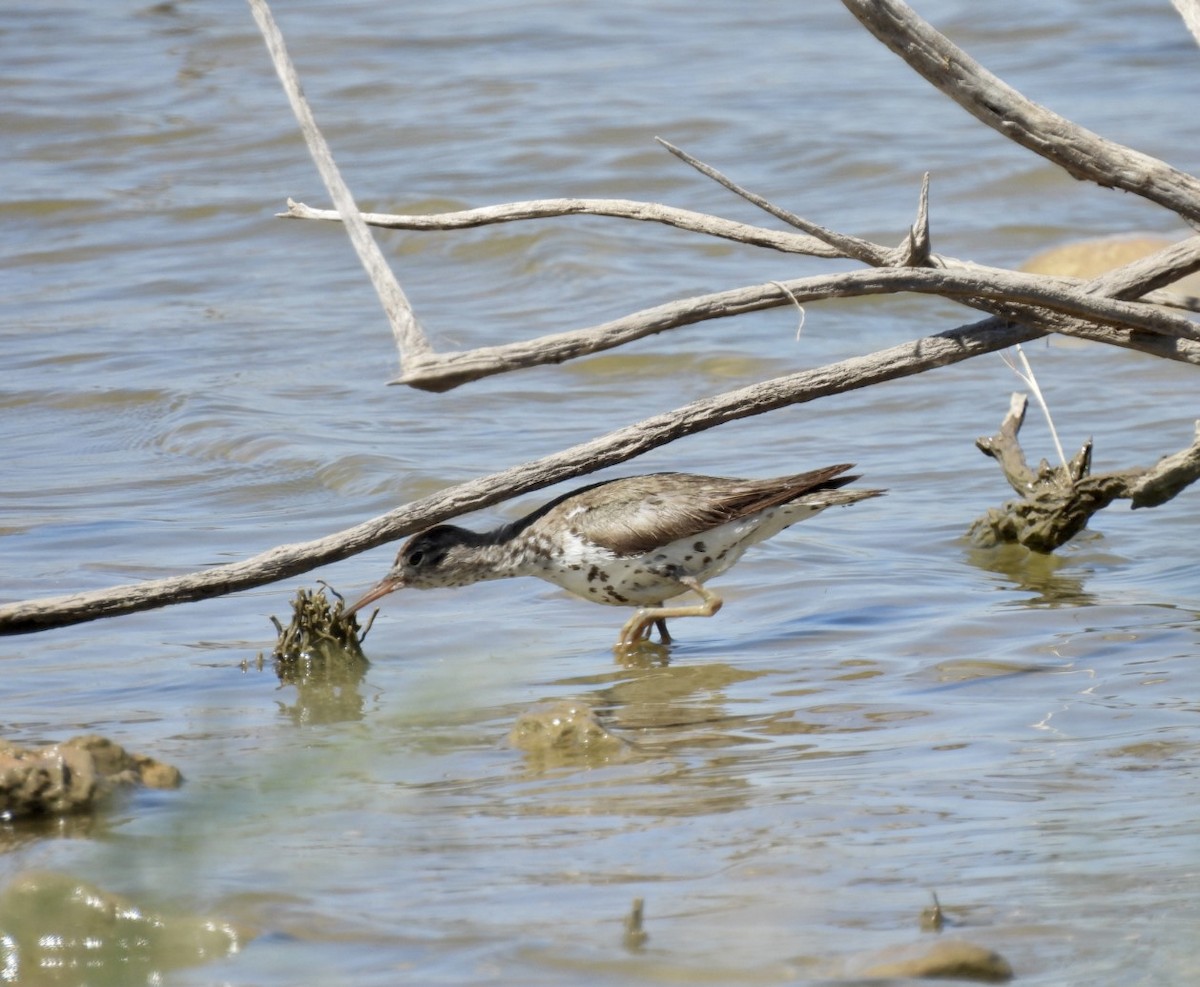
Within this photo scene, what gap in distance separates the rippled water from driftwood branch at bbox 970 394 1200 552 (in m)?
0.14

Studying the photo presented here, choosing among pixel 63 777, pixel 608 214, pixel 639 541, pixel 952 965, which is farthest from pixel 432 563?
pixel 952 965

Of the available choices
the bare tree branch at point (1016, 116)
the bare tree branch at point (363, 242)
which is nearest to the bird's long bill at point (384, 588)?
the bare tree branch at point (363, 242)

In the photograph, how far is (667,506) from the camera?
7.24 metres

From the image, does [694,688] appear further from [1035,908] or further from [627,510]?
[1035,908]

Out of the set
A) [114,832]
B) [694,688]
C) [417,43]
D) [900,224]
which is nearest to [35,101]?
[417,43]

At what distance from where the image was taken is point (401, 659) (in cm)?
690

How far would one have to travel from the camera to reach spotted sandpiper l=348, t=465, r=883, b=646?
7.21 metres

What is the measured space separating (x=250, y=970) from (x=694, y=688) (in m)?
2.94

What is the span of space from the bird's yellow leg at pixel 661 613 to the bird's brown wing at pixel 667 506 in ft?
0.81

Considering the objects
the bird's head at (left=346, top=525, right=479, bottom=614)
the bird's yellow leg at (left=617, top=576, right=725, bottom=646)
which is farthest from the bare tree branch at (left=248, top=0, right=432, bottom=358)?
the bird's head at (left=346, top=525, right=479, bottom=614)

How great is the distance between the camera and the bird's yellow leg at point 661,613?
7.00 meters

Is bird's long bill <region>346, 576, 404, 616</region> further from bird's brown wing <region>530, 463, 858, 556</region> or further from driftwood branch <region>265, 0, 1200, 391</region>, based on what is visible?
driftwood branch <region>265, 0, 1200, 391</region>

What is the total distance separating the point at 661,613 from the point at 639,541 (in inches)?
12.3

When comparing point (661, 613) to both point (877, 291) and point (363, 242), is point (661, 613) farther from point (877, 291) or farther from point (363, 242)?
point (363, 242)
